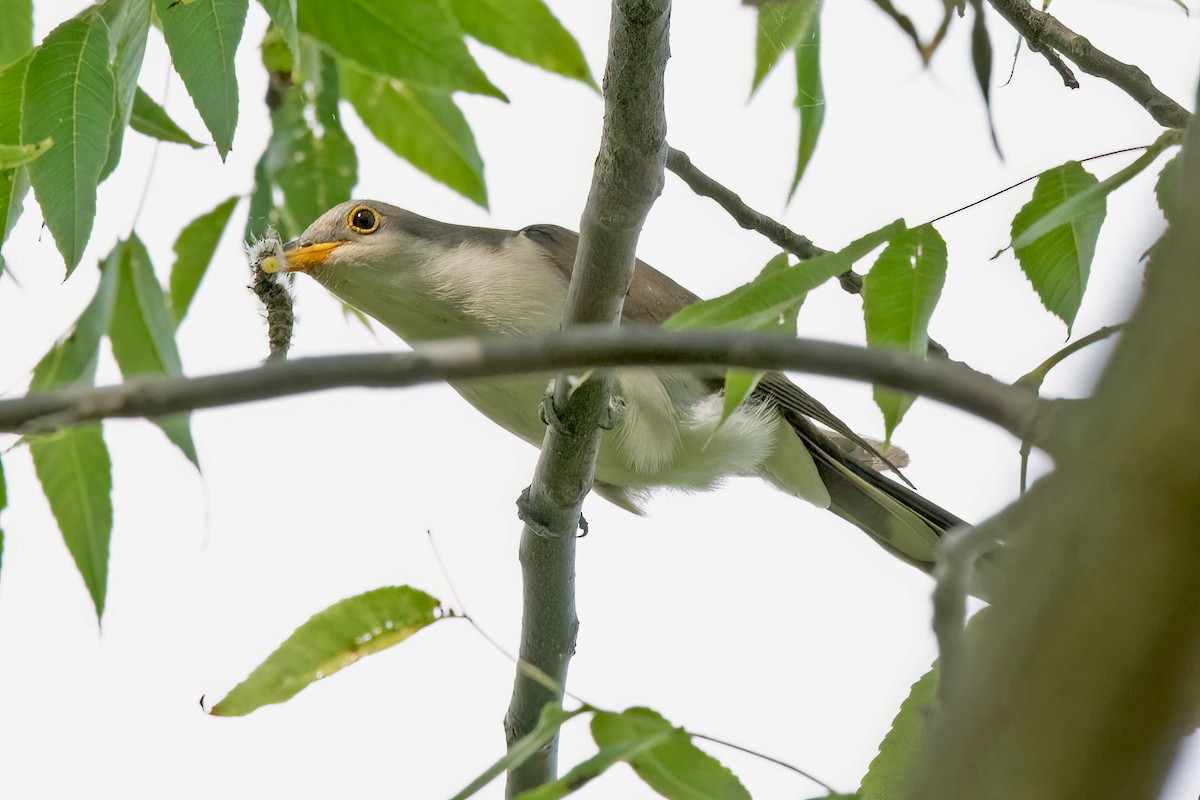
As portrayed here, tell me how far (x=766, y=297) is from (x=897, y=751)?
0.70m

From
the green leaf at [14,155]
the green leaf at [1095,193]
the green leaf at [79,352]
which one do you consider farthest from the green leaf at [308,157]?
the green leaf at [1095,193]

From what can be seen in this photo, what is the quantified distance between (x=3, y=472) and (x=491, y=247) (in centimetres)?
195

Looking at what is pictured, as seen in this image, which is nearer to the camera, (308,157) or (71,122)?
(71,122)

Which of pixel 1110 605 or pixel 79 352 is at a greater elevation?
pixel 79 352

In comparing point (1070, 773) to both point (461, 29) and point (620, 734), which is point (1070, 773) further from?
point (461, 29)

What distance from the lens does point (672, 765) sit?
1.67 metres

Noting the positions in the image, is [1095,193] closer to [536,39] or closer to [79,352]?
[536,39]

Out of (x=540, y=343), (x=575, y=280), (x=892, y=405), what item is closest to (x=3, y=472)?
(x=575, y=280)

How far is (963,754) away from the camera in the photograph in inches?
29.1

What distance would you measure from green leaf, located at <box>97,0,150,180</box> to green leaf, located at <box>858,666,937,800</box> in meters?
1.65

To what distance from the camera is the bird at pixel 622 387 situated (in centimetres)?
385

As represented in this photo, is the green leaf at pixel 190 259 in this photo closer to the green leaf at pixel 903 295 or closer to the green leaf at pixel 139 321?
the green leaf at pixel 139 321

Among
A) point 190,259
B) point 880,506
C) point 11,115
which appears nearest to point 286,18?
point 11,115

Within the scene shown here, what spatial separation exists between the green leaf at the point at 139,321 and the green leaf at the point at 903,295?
1.89 metres
